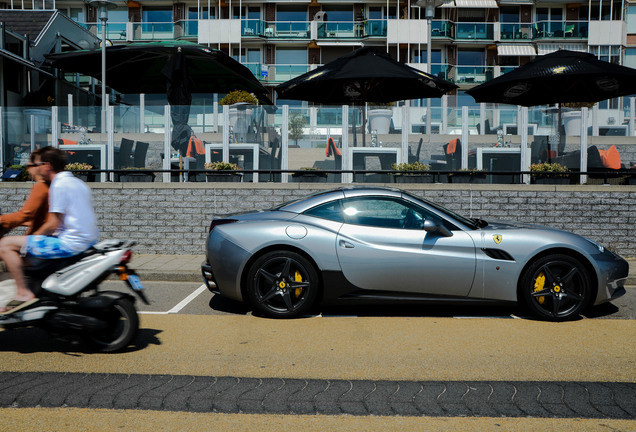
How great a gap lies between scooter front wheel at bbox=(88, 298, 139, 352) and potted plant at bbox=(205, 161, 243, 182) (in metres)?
6.59

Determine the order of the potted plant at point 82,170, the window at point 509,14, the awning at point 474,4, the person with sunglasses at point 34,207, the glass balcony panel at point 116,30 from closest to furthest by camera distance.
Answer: the person with sunglasses at point 34,207 < the potted plant at point 82,170 < the awning at point 474,4 < the glass balcony panel at point 116,30 < the window at point 509,14

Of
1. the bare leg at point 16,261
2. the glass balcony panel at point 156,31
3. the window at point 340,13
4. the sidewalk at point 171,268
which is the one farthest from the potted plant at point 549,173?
the glass balcony panel at point 156,31

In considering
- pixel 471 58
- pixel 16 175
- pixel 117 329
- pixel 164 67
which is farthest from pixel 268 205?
pixel 471 58

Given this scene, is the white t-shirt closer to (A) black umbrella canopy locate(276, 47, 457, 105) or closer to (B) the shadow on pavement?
(B) the shadow on pavement

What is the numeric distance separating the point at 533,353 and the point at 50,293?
4.05m

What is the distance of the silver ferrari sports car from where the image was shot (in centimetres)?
656

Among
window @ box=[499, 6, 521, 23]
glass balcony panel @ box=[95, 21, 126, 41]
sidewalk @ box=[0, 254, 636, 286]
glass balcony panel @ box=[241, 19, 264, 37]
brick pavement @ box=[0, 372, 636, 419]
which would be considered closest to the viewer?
brick pavement @ box=[0, 372, 636, 419]

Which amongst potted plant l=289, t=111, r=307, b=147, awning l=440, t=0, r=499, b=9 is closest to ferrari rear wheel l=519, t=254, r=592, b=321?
potted plant l=289, t=111, r=307, b=147

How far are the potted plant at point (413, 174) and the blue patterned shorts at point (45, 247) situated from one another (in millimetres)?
7606

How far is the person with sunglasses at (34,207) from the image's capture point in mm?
5406

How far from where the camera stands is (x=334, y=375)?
465 cm

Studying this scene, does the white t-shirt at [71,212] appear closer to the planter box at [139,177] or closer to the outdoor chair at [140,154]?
the planter box at [139,177]

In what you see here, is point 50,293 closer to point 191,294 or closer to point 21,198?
point 191,294

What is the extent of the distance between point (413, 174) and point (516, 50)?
35575mm
